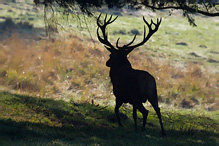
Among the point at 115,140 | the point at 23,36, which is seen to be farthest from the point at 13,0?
the point at 115,140

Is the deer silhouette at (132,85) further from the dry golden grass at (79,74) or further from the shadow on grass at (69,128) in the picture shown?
the dry golden grass at (79,74)

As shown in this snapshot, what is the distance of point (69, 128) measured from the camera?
12.2 metres

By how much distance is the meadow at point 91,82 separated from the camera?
11.8 meters

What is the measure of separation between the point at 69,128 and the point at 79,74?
49.1 feet

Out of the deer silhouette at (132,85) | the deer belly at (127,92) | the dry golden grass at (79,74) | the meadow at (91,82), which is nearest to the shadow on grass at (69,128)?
the meadow at (91,82)

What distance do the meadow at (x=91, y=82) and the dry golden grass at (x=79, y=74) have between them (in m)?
0.06

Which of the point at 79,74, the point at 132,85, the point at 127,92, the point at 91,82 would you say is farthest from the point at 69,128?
the point at 79,74

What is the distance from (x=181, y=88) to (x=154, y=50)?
1199cm

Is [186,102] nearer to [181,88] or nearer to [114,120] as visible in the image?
[181,88]

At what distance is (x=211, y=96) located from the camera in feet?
82.1

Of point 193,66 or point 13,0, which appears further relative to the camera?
point 13,0

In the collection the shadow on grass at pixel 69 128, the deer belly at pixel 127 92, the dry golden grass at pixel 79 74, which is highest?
the deer belly at pixel 127 92

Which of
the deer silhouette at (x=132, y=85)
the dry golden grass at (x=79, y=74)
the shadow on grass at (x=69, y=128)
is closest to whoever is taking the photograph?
the shadow on grass at (x=69, y=128)

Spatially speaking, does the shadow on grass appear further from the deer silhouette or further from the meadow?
A: the deer silhouette
